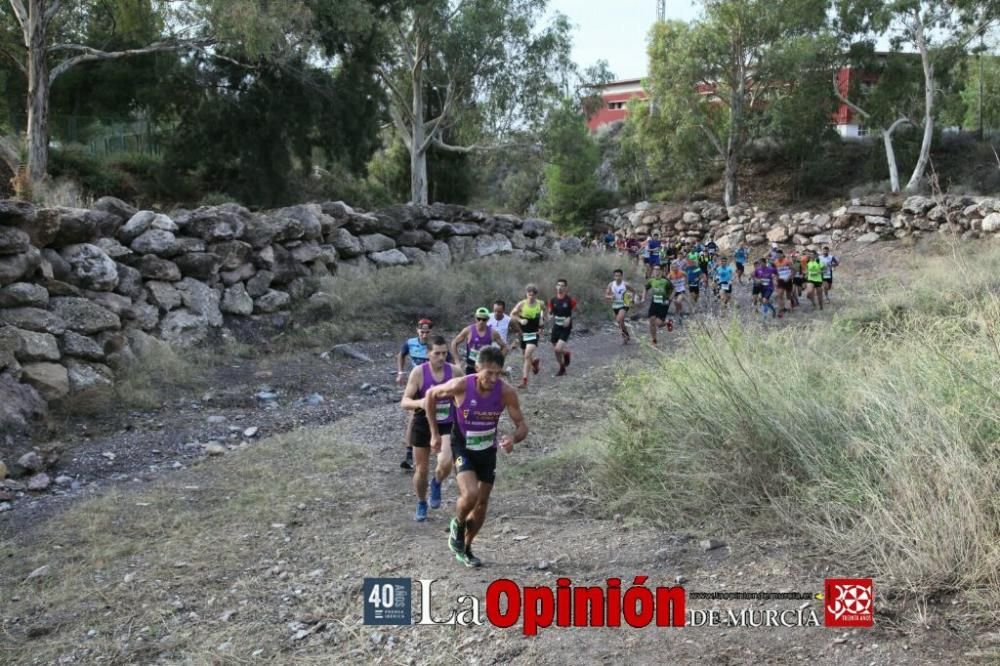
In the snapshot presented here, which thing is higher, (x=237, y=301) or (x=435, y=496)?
(x=237, y=301)

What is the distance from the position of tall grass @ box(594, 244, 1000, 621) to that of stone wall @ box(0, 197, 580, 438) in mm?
6799

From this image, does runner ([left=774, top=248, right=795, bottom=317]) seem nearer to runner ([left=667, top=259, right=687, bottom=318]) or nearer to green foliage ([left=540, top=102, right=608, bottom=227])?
runner ([left=667, top=259, right=687, bottom=318])

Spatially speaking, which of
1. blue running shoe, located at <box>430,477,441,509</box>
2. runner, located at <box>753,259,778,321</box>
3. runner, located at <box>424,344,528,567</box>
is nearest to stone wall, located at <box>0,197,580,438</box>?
blue running shoe, located at <box>430,477,441,509</box>

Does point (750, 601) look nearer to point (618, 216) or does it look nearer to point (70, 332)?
point (70, 332)

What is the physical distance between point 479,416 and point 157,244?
919 centimetres

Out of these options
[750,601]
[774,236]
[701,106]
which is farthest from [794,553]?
[701,106]

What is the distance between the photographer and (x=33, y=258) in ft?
34.7

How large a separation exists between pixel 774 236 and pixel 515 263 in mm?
14896

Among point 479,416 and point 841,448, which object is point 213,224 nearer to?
point 479,416

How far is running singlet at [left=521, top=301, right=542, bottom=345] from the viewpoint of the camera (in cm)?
1184

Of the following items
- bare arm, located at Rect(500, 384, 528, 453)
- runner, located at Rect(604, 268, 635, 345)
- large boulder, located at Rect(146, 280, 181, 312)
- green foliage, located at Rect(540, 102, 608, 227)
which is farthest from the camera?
green foliage, located at Rect(540, 102, 608, 227)

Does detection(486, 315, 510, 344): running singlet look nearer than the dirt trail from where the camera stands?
No

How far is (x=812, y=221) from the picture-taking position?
31203mm
